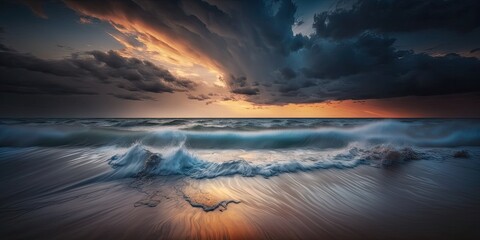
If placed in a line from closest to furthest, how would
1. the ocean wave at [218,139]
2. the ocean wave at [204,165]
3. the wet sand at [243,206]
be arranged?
the wet sand at [243,206], the ocean wave at [204,165], the ocean wave at [218,139]

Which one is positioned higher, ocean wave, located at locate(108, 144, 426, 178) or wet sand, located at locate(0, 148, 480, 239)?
ocean wave, located at locate(108, 144, 426, 178)

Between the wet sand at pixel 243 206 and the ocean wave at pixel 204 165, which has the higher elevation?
the ocean wave at pixel 204 165

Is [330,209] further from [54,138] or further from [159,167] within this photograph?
[54,138]

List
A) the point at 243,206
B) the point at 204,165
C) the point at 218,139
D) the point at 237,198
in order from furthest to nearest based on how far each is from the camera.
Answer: the point at 218,139 → the point at 204,165 → the point at 237,198 → the point at 243,206

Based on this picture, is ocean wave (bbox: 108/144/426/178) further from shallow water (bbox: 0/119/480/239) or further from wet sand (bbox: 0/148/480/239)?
wet sand (bbox: 0/148/480/239)

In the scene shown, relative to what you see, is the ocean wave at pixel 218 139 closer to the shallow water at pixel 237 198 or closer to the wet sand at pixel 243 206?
the shallow water at pixel 237 198

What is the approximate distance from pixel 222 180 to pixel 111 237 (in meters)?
2.42

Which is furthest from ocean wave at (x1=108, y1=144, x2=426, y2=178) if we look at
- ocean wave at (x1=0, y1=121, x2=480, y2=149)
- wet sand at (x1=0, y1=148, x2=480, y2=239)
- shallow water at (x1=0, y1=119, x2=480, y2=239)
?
ocean wave at (x1=0, y1=121, x2=480, y2=149)

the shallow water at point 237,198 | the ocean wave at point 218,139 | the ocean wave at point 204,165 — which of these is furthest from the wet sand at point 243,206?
the ocean wave at point 218,139

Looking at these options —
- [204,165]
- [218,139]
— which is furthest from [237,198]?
[218,139]

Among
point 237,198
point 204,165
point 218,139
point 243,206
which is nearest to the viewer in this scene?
point 243,206

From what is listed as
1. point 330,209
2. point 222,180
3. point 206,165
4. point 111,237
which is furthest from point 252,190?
point 111,237

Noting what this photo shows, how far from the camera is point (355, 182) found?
423 cm

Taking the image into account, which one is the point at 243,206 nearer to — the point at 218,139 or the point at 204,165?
the point at 204,165
